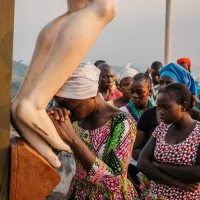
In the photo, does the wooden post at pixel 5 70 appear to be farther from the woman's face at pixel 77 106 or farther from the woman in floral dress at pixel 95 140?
the woman's face at pixel 77 106

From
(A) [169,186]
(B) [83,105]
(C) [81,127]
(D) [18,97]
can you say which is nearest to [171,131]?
(A) [169,186]

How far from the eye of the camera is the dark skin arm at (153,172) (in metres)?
3.39

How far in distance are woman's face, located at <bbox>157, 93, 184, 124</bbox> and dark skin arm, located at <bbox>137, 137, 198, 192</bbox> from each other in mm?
A: 216

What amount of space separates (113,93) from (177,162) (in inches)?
148

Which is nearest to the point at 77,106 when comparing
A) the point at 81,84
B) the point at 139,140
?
the point at 81,84

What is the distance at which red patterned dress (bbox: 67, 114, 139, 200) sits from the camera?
→ 8.08ft

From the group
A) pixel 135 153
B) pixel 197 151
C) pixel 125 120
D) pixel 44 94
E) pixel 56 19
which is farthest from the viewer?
pixel 135 153

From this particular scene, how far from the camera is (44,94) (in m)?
1.72

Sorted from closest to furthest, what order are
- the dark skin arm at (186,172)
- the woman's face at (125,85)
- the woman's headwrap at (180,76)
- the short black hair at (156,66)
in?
1. the dark skin arm at (186,172)
2. the woman's headwrap at (180,76)
3. the woman's face at (125,85)
4. the short black hair at (156,66)

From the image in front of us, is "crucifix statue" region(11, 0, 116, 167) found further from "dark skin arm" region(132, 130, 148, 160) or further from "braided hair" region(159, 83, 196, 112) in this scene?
"dark skin arm" region(132, 130, 148, 160)

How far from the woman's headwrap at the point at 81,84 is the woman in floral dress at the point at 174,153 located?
1126mm

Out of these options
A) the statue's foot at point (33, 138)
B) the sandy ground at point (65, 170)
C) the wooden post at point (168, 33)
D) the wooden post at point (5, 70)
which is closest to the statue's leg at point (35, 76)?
the statue's foot at point (33, 138)

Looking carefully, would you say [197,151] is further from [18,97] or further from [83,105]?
[18,97]

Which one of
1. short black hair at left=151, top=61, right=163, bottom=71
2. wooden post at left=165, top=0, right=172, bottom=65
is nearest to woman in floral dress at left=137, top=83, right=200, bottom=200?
short black hair at left=151, top=61, right=163, bottom=71
